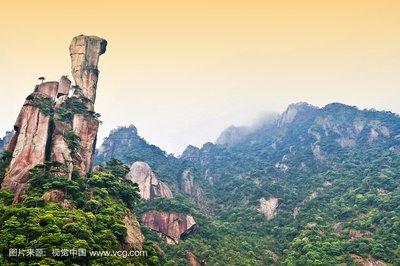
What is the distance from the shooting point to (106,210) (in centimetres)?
3841

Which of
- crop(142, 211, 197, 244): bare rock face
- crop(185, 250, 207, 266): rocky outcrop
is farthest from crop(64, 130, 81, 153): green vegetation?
crop(185, 250, 207, 266): rocky outcrop

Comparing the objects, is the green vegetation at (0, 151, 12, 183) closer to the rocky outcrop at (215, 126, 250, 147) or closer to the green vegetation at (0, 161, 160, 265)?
the green vegetation at (0, 161, 160, 265)

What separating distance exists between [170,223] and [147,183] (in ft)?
46.9

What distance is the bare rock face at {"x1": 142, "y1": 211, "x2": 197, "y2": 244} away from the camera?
5966 centimetres


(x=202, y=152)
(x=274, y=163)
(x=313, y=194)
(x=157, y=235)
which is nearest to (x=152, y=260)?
(x=157, y=235)

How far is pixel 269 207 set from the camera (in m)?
76.2

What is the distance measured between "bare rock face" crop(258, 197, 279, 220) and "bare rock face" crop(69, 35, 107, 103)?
37007 mm

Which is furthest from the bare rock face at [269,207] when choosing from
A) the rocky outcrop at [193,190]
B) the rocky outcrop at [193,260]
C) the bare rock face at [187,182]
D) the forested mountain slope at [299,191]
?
the rocky outcrop at [193,260]

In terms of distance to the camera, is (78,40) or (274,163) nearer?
(78,40)

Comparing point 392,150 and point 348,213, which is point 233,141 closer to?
point 392,150

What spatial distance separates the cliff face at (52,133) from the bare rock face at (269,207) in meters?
37.0

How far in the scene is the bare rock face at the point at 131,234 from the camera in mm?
36906

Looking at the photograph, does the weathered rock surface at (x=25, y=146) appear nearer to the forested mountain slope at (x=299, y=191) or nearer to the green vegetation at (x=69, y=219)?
the green vegetation at (x=69, y=219)

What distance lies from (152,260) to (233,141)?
116788 mm
